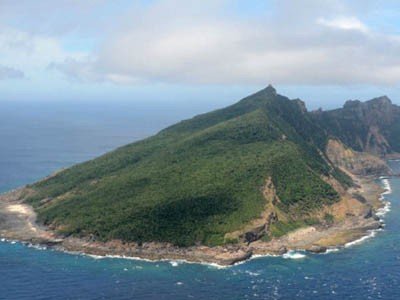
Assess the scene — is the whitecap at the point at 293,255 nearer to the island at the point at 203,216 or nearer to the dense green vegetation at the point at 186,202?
the island at the point at 203,216

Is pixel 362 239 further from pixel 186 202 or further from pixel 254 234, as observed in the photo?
pixel 186 202

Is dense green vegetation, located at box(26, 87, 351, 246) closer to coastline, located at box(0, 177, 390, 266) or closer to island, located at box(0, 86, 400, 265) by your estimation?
island, located at box(0, 86, 400, 265)

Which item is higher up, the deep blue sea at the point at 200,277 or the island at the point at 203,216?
the island at the point at 203,216

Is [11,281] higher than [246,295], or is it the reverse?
[11,281]

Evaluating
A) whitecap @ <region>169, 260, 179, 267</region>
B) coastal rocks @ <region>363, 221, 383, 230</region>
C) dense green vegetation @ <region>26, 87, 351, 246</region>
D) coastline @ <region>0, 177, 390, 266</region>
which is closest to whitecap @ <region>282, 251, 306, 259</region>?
coastline @ <region>0, 177, 390, 266</region>

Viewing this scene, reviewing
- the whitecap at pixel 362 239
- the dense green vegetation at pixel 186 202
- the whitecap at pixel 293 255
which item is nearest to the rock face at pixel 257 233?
the dense green vegetation at pixel 186 202

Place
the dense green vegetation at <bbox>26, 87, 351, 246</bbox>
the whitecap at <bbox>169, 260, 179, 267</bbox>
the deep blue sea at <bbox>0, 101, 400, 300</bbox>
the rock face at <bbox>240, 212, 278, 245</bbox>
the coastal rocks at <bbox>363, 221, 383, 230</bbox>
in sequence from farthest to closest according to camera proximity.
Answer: the coastal rocks at <bbox>363, 221, 383, 230</bbox> < the dense green vegetation at <bbox>26, 87, 351, 246</bbox> < the rock face at <bbox>240, 212, 278, 245</bbox> < the whitecap at <bbox>169, 260, 179, 267</bbox> < the deep blue sea at <bbox>0, 101, 400, 300</bbox>

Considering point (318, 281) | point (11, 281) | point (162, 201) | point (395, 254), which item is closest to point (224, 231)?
point (162, 201)

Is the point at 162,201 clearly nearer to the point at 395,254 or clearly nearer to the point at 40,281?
the point at 40,281
